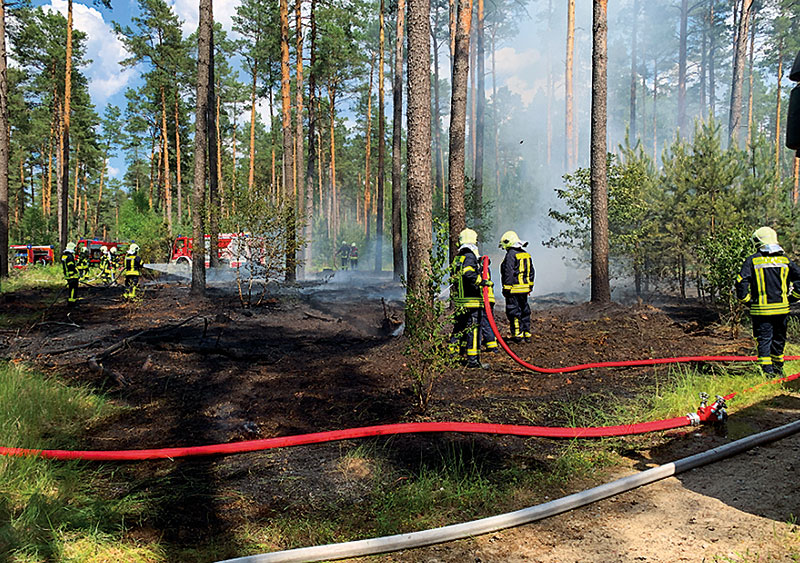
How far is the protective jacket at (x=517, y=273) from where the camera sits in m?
8.59

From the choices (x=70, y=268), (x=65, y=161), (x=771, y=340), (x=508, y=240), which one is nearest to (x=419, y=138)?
(x=508, y=240)

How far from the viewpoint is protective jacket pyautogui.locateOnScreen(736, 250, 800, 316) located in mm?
6000

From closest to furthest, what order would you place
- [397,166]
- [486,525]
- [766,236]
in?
[486,525] → [766,236] → [397,166]

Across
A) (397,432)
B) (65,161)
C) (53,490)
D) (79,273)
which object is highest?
(65,161)

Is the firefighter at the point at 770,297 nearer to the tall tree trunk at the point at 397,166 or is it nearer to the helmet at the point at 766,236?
the helmet at the point at 766,236

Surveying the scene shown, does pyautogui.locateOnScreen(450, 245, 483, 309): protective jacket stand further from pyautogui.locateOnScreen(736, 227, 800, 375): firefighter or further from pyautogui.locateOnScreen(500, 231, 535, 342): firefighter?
pyautogui.locateOnScreen(736, 227, 800, 375): firefighter

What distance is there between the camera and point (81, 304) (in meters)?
13.6

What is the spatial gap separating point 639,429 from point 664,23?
4475cm

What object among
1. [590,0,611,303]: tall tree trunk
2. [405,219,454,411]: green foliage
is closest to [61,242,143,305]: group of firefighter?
[405,219,454,411]: green foliage

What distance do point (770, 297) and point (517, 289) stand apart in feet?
11.3

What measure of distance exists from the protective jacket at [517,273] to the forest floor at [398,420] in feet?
2.99

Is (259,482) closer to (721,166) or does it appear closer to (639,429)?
(639,429)

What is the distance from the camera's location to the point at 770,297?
19.7 feet

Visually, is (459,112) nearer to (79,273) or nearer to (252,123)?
(79,273)
